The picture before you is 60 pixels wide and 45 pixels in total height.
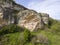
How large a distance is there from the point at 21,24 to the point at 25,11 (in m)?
5.44

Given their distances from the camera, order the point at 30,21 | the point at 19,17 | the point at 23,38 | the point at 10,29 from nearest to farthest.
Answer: the point at 23,38 → the point at 10,29 → the point at 30,21 → the point at 19,17

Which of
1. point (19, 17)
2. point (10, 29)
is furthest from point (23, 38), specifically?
point (19, 17)

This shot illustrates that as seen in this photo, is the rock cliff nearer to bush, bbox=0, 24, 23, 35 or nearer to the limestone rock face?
the limestone rock face

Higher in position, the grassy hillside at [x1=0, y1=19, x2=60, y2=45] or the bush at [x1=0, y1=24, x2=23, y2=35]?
the bush at [x1=0, y1=24, x2=23, y2=35]

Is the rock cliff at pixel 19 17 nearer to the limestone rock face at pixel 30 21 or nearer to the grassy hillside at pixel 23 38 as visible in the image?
the limestone rock face at pixel 30 21

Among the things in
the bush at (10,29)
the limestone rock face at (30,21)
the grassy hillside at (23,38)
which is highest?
the limestone rock face at (30,21)

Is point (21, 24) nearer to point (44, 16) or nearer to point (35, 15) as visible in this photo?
point (35, 15)

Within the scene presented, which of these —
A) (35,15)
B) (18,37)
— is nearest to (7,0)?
(35,15)

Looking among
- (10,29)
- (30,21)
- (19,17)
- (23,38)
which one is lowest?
(23,38)

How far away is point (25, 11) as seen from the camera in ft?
266

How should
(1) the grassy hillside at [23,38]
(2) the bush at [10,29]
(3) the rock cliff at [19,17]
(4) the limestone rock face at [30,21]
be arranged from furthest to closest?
(4) the limestone rock face at [30,21]
(3) the rock cliff at [19,17]
(2) the bush at [10,29]
(1) the grassy hillside at [23,38]

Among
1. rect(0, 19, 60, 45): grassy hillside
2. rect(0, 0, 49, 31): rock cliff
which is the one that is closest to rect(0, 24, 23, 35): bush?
rect(0, 19, 60, 45): grassy hillside

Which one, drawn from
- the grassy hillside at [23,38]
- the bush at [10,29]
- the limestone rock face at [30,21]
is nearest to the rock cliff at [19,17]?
the limestone rock face at [30,21]

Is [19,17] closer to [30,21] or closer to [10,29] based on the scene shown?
[30,21]
